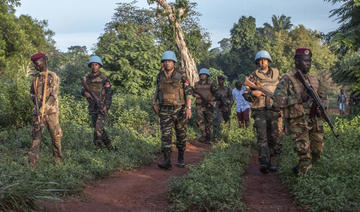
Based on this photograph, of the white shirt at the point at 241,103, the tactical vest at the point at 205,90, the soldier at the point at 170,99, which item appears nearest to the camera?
the soldier at the point at 170,99

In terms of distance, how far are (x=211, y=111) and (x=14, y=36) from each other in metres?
17.0

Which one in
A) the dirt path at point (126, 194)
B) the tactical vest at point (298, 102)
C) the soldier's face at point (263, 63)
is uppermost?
the soldier's face at point (263, 63)

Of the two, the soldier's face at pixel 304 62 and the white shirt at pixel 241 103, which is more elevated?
the soldier's face at pixel 304 62

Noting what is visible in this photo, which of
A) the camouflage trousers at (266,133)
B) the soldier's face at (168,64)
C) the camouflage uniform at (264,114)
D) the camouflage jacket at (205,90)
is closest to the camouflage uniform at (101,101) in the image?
the soldier's face at (168,64)

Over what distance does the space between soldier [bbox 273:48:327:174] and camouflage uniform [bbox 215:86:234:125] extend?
561 cm

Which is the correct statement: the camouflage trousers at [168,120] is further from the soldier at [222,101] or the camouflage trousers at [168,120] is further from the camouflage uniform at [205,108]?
the soldier at [222,101]

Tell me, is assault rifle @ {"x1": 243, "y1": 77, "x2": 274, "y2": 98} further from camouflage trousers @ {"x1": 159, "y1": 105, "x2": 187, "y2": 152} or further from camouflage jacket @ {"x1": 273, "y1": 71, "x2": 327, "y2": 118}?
camouflage trousers @ {"x1": 159, "y1": 105, "x2": 187, "y2": 152}

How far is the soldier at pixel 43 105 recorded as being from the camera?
6012 millimetres

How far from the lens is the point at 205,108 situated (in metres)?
11.2

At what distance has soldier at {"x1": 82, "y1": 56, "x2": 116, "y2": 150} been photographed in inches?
306

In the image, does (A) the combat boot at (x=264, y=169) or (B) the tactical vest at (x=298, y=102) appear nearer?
(B) the tactical vest at (x=298, y=102)

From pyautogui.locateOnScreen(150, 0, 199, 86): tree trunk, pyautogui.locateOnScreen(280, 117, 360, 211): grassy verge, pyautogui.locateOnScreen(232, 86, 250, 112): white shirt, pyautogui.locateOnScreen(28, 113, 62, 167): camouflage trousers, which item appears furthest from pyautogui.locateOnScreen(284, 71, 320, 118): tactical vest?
pyautogui.locateOnScreen(150, 0, 199, 86): tree trunk

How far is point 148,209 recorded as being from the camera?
462 centimetres

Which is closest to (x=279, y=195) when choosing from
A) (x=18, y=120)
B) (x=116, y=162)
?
(x=116, y=162)
